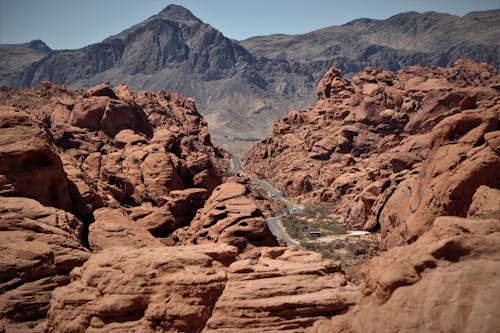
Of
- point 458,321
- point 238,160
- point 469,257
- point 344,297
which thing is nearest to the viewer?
point 458,321

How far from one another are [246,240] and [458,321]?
2038cm

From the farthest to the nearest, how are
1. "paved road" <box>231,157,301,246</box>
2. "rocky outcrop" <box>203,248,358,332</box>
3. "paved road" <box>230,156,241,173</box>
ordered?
"paved road" <box>230,156,241,173</box> < "paved road" <box>231,157,301,246</box> < "rocky outcrop" <box>203,248,358,332</box>

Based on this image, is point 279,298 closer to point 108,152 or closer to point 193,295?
point 193,295

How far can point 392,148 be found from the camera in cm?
8438

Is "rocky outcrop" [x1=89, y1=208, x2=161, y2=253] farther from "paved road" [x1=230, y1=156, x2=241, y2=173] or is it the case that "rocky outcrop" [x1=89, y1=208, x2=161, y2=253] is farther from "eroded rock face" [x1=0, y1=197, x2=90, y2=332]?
"paved road" [x1=230, y1=156, x2=241, y2=173]

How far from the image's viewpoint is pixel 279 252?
18.3 meters

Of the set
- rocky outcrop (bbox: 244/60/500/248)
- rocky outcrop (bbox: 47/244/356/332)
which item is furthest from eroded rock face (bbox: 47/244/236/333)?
rocky outcrop (bbox: 244/60/500/248)

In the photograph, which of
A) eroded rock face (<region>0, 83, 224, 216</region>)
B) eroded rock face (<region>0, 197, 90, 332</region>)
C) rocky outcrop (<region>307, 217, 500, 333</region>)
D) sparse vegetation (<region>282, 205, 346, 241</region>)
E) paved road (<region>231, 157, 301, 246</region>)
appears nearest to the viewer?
rocky outcrop (<region>307, 217, 500, 333</region>)

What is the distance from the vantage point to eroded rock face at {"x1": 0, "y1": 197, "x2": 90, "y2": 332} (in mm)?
17938

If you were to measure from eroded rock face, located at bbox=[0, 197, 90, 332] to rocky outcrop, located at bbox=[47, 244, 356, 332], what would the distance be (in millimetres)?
3574

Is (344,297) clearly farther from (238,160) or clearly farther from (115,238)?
(238,160)

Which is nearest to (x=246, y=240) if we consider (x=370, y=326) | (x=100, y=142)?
(x=370, y=326)

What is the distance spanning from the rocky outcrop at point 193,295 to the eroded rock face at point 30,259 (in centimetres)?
357

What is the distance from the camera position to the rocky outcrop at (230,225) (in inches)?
1183
